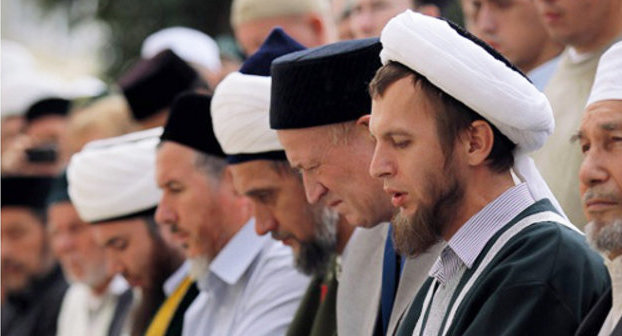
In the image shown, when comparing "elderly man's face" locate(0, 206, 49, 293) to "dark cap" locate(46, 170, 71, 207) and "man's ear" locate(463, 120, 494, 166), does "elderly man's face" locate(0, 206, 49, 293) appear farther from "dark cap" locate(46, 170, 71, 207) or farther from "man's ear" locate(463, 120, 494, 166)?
"man's ear" locate(463, 120, 494, 166)

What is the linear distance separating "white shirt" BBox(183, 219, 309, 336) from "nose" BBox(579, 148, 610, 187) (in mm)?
2291

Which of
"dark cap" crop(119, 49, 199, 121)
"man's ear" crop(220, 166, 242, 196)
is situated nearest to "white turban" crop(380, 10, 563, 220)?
"man's ear" crop(220, 166, 242, 196)

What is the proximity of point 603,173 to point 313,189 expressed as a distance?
61.9 inches

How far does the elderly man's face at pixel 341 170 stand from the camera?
5.34m

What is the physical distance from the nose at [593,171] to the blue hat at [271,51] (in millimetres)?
2366

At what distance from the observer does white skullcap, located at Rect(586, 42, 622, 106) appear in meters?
4.26

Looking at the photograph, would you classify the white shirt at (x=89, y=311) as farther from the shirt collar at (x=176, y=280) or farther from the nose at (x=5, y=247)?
the shirt collar at (x=176, y=280)

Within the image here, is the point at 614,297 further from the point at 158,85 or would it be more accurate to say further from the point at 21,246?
the point at 21,246

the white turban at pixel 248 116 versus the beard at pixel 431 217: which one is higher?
the beard at pixel 431 217

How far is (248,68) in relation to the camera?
6414 millimetres

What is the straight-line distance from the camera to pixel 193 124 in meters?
7.05

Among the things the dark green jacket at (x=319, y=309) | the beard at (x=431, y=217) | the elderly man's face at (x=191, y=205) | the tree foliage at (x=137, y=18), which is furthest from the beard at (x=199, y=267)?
the tree foliage at (x=137, y=18)

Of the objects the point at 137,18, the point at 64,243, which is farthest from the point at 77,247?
the point at 137,18

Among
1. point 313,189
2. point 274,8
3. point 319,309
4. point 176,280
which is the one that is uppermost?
point 313,189
